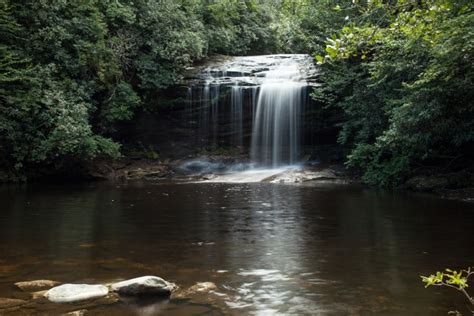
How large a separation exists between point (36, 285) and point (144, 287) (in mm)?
1325

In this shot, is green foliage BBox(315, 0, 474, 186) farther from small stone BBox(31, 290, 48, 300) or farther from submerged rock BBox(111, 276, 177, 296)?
small stone BBox(31, 290, 48, 300)

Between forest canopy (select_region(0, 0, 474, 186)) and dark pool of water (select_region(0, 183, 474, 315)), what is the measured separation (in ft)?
10.5

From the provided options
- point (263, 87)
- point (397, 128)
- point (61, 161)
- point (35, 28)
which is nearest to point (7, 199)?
point (61, 161)

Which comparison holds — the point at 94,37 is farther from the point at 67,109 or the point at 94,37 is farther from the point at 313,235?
the point at 313,235

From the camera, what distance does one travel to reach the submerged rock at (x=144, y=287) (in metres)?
4.83

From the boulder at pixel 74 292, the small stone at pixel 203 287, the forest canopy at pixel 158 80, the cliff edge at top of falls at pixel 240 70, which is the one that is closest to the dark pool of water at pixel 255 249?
the small stone at pixel 203 287

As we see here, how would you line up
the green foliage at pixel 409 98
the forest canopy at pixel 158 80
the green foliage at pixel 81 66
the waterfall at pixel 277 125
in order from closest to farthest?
the green foliage at pixel 409 98 < the forest canopy at pixel 158 80 < the green foliage at pixel 81 66 < the waterfall at pixel 277 125

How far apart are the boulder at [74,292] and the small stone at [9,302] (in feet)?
0.89

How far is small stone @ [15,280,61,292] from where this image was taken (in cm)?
506

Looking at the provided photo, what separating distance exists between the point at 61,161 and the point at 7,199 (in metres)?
5.86

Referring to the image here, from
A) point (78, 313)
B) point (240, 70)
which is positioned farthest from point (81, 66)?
point (78, 313)

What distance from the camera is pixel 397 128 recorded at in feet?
47.2

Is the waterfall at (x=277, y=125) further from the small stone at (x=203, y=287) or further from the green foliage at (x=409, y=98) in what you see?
the small stone at (x=203, y=287)

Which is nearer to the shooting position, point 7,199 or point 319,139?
point 7,199
